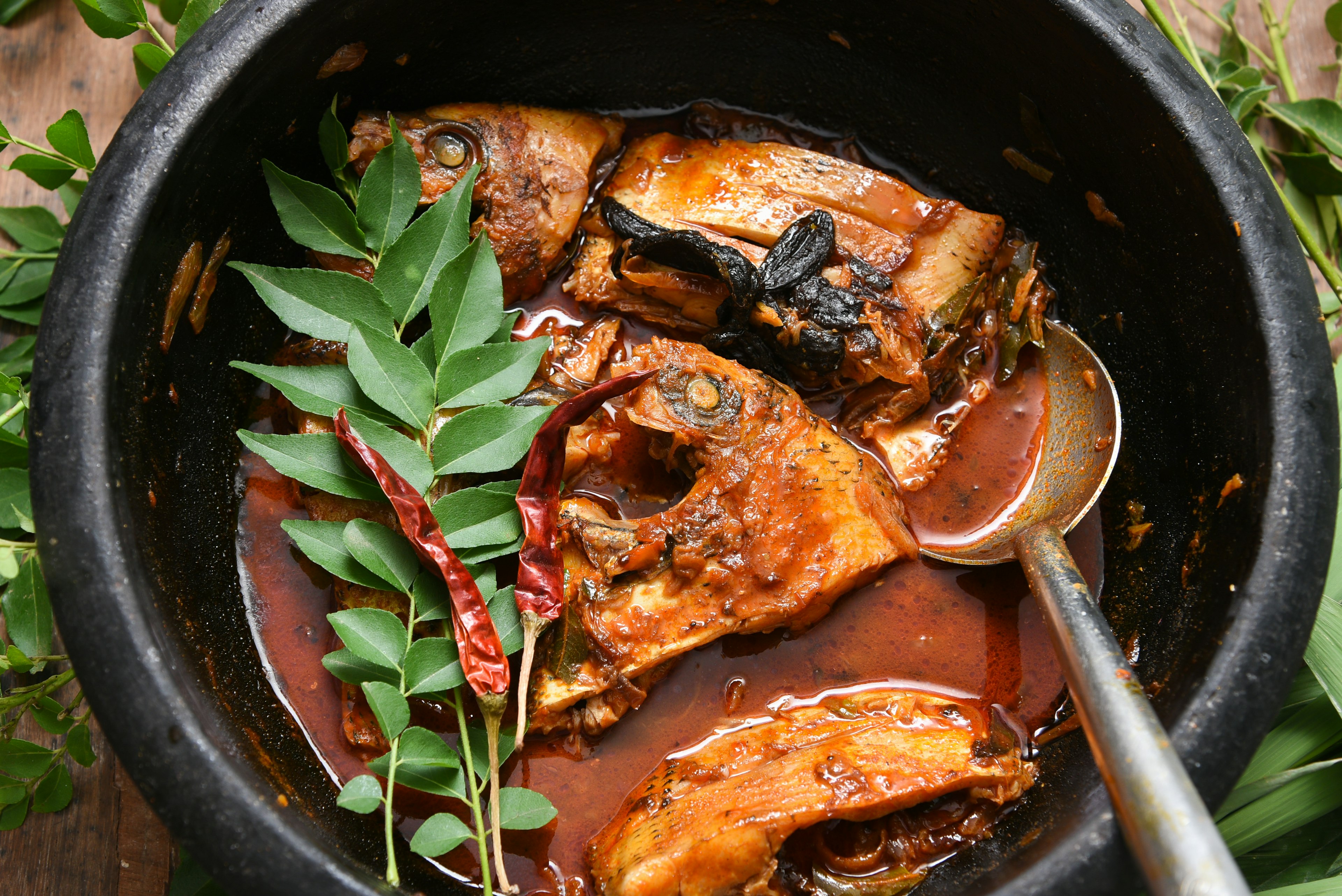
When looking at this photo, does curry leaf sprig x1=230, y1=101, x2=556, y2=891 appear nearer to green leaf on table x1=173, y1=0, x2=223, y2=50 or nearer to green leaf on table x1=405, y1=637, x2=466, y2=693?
green leaf on table x1=405, y1=637, x2=466, y2=693

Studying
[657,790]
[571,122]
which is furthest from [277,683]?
[571,122]

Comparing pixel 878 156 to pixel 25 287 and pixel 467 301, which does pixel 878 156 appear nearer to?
pixel 467 301

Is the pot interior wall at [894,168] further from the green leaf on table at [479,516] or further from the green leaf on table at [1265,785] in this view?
the green leaf on table at [479,516]

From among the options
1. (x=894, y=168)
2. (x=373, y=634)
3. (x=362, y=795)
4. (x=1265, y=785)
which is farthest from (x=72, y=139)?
(x=1265, y=785)

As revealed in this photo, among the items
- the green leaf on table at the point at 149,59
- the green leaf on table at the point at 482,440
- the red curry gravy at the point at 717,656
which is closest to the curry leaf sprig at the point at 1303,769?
the red curry gravy at the point at 717,656

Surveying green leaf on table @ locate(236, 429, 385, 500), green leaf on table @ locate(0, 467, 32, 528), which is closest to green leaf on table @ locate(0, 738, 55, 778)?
green leaf on table @ locate(0, 467, 32, 528)
